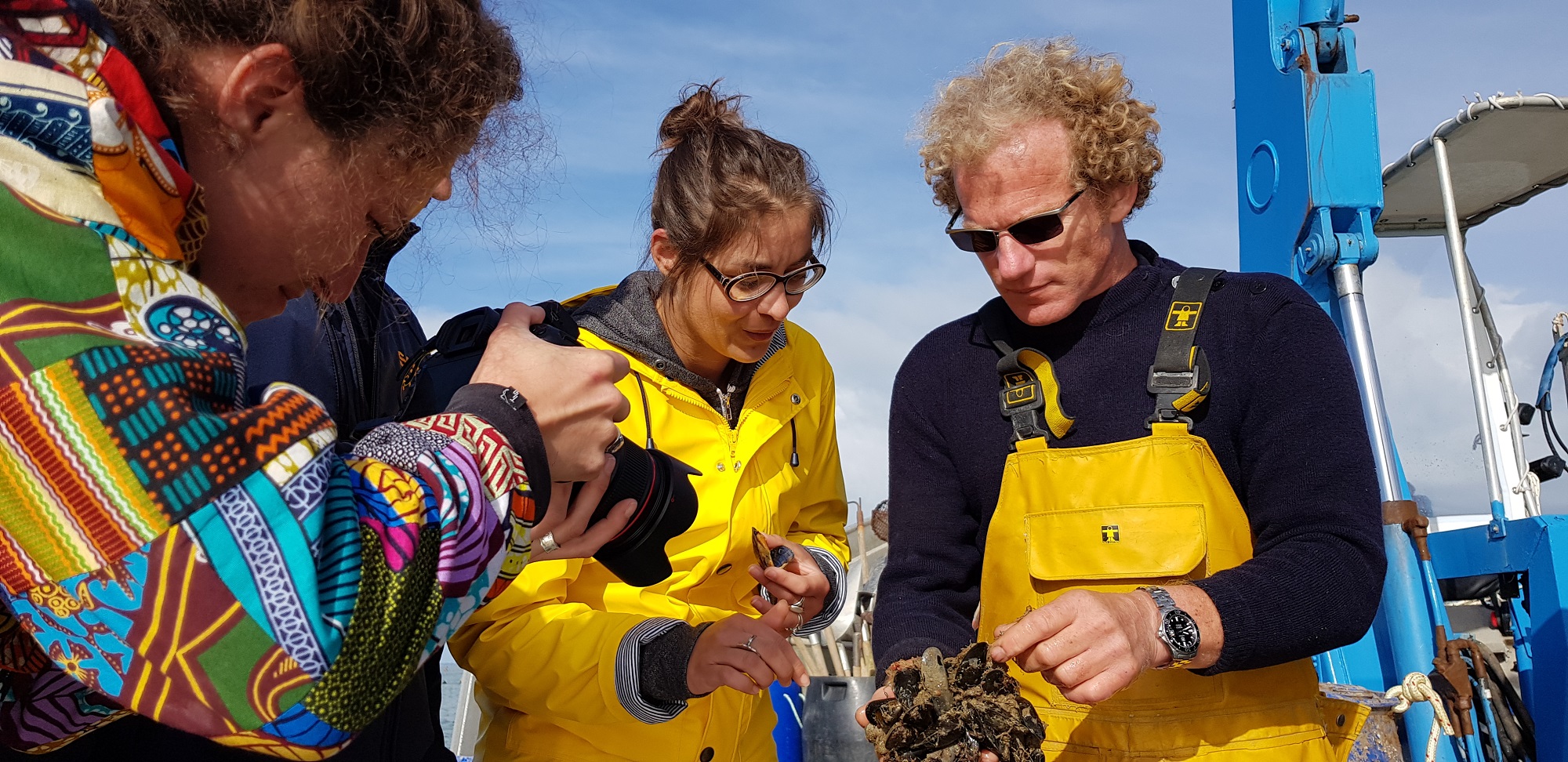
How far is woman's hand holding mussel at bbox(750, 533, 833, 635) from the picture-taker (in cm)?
224

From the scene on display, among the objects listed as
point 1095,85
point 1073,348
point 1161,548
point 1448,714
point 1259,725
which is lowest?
point 1448,714

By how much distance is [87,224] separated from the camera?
88cm

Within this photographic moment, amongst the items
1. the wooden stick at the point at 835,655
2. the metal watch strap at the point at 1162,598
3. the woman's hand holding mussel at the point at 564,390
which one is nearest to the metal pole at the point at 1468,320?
the metal watch strap at the point at 1162,598

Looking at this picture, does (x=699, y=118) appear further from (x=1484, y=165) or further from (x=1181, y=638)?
(x=1484, y=165)

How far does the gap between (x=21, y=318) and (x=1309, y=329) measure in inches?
76.1

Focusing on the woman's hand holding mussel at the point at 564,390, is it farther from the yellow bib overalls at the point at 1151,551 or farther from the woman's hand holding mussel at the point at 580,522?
the yellow bib overalls at the point at 1151,551

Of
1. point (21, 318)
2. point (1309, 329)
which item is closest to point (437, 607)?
point (21, 318)

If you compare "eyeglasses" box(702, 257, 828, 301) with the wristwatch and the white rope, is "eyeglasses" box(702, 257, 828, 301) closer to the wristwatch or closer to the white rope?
the wristwatch

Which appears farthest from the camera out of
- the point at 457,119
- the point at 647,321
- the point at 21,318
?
the point at 647,321

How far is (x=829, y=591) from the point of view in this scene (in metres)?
2.46

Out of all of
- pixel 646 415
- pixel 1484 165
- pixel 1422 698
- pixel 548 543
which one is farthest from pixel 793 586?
pixel 1484 165

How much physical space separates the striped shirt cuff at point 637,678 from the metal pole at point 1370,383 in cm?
224

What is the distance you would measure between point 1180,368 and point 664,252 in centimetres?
128

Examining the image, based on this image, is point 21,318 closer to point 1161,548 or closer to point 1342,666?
point 1161,548
